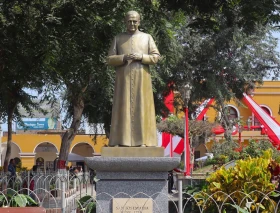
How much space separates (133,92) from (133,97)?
7 centimetres

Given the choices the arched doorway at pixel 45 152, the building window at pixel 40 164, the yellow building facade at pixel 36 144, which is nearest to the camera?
the building window at pixel 40 164

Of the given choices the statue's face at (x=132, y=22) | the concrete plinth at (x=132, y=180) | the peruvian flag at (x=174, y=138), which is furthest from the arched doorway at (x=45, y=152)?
the concrete plinth at (x=132, y=180)

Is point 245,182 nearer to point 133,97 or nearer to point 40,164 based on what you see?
point 133,97

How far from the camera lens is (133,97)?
916 centimetres

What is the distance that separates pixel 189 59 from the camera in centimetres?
2956

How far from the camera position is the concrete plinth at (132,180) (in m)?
8.70

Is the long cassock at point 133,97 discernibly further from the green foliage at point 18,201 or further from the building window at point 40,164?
the building window at point 40,164

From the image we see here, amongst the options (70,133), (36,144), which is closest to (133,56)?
(70,133)

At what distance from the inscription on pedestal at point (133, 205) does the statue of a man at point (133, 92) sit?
2.62ft

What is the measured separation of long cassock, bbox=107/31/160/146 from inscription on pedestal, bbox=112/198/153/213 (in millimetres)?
802

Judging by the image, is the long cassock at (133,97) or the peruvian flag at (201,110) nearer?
the long cassock at (133,97)

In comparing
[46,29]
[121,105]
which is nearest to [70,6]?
[46,29]

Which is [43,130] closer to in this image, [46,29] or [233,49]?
[233,49]

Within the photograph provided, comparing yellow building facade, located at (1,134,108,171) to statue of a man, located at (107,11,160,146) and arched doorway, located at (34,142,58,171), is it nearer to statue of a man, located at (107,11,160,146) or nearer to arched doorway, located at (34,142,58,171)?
arched doorway, located at (34,142,58,171)
